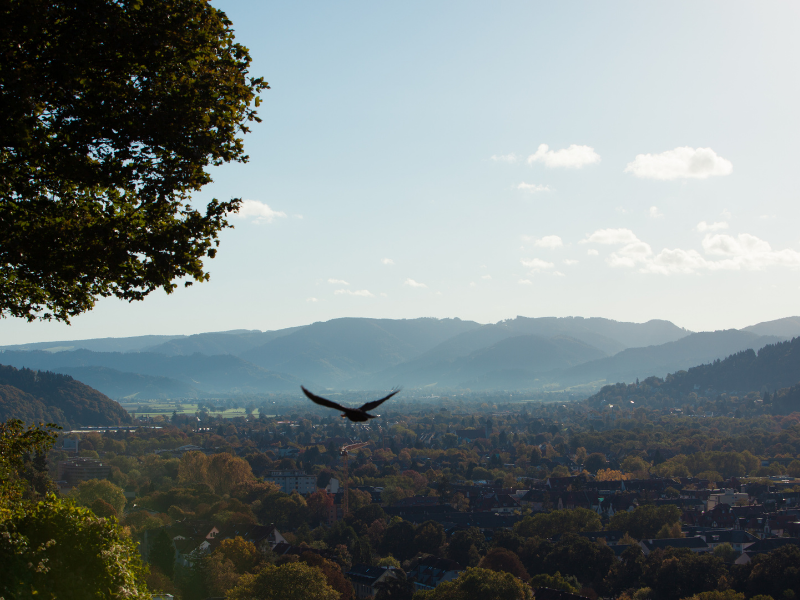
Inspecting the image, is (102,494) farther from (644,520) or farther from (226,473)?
(644,520)

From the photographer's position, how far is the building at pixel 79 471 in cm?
7794

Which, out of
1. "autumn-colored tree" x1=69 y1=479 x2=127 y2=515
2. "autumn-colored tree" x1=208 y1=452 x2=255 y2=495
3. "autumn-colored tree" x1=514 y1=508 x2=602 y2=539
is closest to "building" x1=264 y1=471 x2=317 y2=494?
"autumn-colored tree" x1=208 y1=452 x2=255 y2=495

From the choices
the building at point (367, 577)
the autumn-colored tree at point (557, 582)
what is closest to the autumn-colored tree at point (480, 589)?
the autumn-colored tree at point (557, 582)

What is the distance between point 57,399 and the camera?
6801 inches

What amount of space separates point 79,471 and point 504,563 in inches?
2280

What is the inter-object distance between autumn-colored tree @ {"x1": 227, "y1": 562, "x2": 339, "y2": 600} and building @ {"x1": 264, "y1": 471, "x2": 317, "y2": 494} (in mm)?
59091

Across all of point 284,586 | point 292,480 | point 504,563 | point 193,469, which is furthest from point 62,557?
point 292,480

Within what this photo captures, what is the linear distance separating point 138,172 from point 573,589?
120ft

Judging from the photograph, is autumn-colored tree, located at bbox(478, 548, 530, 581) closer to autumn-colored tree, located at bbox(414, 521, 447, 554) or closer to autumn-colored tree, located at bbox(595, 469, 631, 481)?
autumn-colored tree, located at bbox(414, 521, 447, 554)

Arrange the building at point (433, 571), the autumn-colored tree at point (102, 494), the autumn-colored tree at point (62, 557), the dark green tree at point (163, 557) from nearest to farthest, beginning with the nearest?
the autumn-colored tree at point (62, 557)
the dark green tree at point (163, 557)
the building at point (433, 571)
the autumn-colored tree at point (102, 494)

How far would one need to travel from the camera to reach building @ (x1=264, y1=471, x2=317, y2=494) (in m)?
89.0

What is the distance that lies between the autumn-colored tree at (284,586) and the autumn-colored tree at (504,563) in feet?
47.3

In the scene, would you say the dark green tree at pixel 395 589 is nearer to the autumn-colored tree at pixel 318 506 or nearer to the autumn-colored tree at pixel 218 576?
the autumn-colored tree at pixel 218 576

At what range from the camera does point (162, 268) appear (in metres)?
9.99
